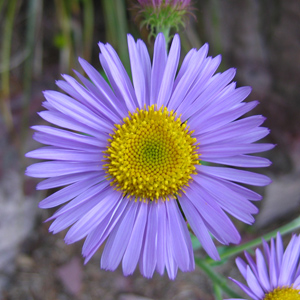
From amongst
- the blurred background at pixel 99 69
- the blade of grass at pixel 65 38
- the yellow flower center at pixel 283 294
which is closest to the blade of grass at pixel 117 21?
the blurred background at pixel 99 69

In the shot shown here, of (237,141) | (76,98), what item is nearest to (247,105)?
(237,141)

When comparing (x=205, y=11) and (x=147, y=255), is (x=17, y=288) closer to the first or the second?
(x=147, y=255)

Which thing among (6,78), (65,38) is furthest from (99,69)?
(6,78)

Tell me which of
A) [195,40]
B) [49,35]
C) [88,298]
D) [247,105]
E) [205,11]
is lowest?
[88,298]

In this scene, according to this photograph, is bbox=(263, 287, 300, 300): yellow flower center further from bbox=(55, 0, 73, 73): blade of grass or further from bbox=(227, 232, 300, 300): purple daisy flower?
bbox=(55, 0, 73, 73): blade of grass

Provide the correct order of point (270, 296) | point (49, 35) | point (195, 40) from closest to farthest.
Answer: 1. point (270, 296)
2. point (195, 40)
3. point (49, 35)

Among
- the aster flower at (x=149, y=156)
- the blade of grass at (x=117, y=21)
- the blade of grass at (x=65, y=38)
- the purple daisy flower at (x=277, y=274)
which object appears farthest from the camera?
the blade of grass at (x=65, y=38)

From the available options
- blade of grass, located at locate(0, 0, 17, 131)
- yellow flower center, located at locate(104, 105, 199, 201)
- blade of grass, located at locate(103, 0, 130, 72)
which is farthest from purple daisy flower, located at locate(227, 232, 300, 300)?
blade of grass, located at locate(0, 0, 17, 131)

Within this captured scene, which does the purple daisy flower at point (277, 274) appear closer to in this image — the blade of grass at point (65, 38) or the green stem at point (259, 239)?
the green stem at point (259, 239)
